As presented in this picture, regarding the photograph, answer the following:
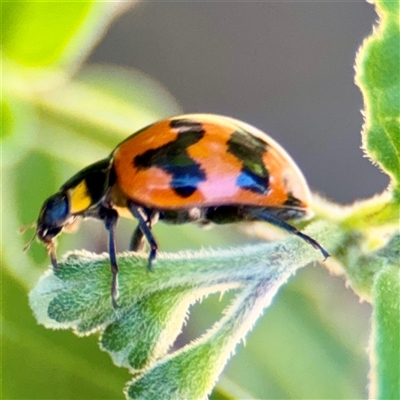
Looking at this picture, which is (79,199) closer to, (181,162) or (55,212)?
(55,212)

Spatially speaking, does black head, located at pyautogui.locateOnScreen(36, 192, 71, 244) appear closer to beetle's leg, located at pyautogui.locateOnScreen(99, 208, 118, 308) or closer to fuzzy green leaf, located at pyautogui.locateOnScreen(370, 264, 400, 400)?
beetle's leg, located at pyautogui.locateOnScreen(99, 208, 118, 308)

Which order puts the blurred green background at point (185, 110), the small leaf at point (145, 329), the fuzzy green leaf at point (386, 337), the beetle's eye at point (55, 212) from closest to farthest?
the fuzzy green leaf at point (386, 337) < the small leaf at point (145, 329) < the beetle's eye at point (55, 212) < the blurred green background at point (185, 110)

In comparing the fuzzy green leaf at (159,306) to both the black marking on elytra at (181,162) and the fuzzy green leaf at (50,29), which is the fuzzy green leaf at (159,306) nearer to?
the black marking on elytra at (181,162)

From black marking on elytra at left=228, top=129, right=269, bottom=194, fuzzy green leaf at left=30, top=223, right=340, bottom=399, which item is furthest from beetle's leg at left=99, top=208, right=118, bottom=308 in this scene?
black marking on elytra at left=228, top=129, right=269, bottom=194

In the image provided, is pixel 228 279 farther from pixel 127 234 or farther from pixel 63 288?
pixel 127 234

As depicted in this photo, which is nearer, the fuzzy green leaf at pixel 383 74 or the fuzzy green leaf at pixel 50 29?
the fuzzy green leaf at pixel 383 74

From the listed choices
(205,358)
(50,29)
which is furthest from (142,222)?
(50,29)

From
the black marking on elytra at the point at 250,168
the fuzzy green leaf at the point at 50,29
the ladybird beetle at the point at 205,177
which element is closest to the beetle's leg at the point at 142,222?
the ladybird beetle at the point at 205,177
